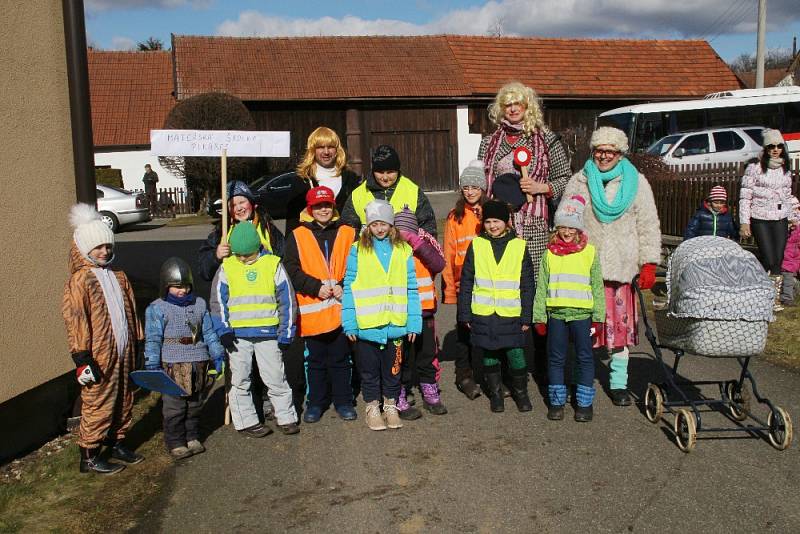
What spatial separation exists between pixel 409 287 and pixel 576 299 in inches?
45.5

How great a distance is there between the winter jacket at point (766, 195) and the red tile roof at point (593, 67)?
72.2ft

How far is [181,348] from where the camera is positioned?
485cm

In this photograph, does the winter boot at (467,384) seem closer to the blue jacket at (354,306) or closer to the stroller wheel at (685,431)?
the blue jacket at (354,306)

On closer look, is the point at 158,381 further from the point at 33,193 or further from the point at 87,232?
the point at 33,193

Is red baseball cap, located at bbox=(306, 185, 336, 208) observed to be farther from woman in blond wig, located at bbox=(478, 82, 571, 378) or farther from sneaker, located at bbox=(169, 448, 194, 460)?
sneaker, located at bbox=(169, 448, 194, 460)

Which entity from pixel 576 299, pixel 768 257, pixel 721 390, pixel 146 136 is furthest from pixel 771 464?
pixel 146 136

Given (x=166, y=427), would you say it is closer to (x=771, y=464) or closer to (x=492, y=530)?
(x=492, y=530)

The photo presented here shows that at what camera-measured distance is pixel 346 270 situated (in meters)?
5.27

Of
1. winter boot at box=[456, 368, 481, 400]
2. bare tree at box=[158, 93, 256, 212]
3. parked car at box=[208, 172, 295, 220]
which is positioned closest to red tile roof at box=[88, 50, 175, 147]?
bare tree at box=[158, 93, 256, 212]

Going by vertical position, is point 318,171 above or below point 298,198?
above

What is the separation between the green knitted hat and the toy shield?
92cm

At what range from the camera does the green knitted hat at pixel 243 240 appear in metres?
4.99

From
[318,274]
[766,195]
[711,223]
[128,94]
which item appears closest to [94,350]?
[318,274]

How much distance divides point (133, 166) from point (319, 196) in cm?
2736
